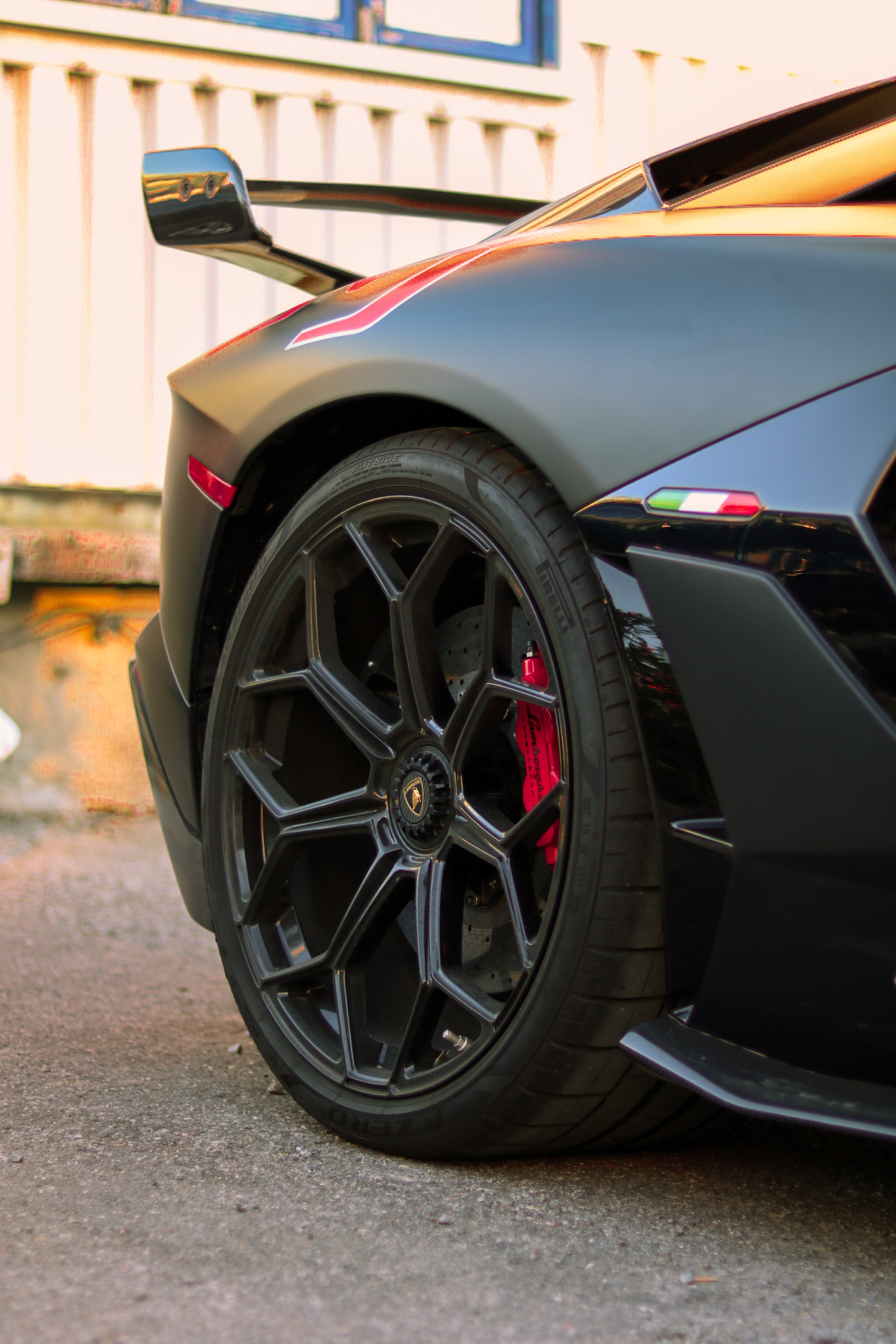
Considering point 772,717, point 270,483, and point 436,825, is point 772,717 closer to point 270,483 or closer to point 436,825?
point 436,825

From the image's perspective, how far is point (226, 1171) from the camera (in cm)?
151

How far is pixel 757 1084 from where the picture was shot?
119 cm

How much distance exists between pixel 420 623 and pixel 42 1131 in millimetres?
858

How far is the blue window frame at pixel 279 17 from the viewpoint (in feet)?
13.4

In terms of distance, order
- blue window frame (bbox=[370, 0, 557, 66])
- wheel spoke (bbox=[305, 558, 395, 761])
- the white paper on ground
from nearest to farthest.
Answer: wheel spoke (bbox=[305, 558, 395, 761])
the white paper on ground
blue window frame (bbox=[370, 0, 557, 66])

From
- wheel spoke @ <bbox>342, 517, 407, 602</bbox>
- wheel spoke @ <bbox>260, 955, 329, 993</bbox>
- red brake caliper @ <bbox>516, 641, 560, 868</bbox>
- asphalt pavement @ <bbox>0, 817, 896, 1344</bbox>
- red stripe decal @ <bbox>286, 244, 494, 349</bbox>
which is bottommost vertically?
asphalt pavement @ <bbox>0, 817, 896, 1344</bbox>

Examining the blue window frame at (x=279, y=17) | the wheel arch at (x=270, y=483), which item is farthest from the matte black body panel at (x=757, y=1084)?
the blue window frame at (x=279, y=17)

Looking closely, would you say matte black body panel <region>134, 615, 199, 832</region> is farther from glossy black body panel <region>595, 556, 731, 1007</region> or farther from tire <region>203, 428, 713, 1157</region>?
glossy black body panel <region>595, 556, 731, 1007</region>

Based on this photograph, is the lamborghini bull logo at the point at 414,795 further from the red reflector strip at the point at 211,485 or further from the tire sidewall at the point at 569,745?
the red reflector strip at the point at 211,485

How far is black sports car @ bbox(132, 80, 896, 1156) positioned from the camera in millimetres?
1141

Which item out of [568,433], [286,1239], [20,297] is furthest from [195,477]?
[20,297]

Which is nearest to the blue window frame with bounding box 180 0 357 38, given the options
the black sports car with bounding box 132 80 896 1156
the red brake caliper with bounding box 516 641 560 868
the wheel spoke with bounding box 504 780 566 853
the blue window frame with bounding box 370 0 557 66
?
the blue window frame with bounding box 370 0 557 66

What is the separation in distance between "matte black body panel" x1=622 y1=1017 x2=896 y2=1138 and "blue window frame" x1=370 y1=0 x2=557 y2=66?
4024 millimetres

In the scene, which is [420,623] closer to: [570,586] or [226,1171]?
[570,586]
